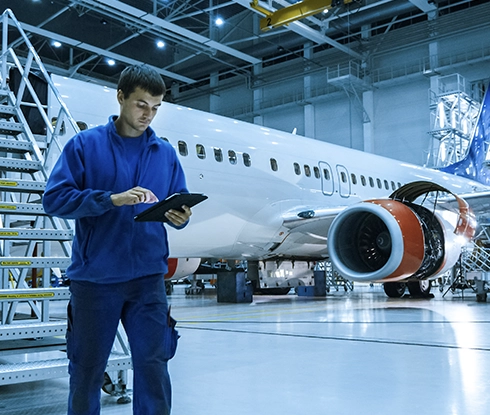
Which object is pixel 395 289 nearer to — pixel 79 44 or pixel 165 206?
pixel 165 206

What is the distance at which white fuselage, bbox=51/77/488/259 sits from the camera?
25.4 ft

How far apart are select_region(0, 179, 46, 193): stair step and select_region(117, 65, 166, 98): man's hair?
172cm

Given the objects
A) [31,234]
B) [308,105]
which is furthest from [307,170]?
[308,105]

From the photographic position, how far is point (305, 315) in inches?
285

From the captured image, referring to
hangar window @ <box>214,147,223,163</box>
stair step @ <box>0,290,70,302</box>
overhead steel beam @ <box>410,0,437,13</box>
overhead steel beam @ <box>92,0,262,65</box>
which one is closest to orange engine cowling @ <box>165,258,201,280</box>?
hangar window @ <box>214,147,223,163</box>

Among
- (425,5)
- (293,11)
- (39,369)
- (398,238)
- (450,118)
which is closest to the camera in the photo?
(39,369)

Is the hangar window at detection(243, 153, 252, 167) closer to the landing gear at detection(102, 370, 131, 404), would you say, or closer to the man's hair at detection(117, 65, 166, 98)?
the landing gear at detection(102, 370, 131, 404)

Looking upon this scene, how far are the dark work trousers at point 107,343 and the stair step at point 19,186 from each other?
1.70 metres

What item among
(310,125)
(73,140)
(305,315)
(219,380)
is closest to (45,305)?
(219,380)

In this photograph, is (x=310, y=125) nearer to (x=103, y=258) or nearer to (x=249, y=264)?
(x=249, y=264)

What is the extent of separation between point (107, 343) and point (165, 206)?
1.57ft

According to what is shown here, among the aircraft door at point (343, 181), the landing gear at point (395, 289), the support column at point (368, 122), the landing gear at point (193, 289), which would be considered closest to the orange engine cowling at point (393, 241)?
the aircraft door at point (343, 181)

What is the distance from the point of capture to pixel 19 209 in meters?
3.29

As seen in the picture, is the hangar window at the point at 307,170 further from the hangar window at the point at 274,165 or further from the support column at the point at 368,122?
the support column at the point at 368,122
